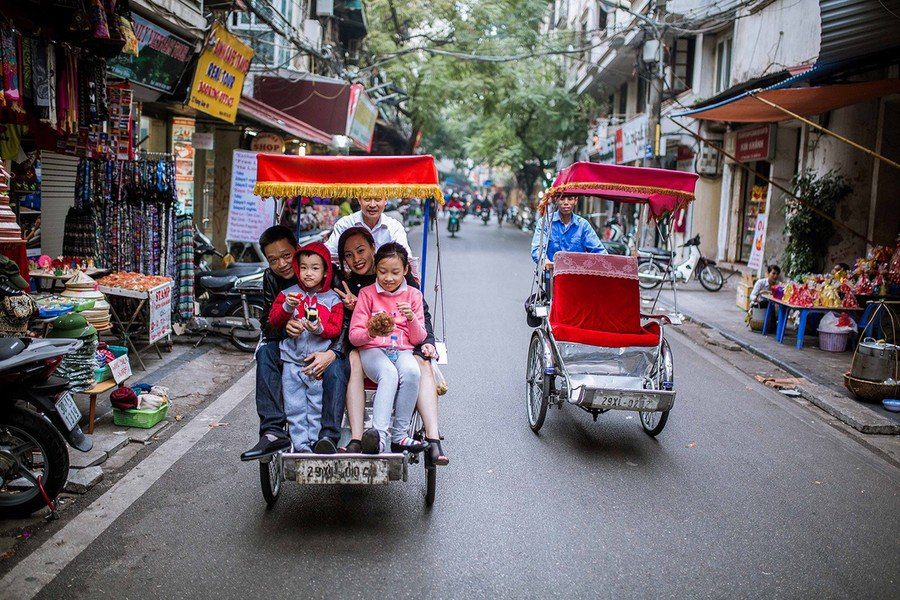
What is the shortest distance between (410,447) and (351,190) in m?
1.69

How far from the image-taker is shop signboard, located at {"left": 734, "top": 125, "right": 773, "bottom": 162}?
15438 mm

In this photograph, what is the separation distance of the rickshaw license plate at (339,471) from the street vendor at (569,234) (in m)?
3.78

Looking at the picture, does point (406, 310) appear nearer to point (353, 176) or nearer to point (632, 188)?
point (353, 176)

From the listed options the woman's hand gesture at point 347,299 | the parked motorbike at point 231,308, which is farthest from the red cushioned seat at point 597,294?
the parked motorbike at point 231,308

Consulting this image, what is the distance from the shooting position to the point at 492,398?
23.7 ft

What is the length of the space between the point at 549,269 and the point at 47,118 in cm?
474

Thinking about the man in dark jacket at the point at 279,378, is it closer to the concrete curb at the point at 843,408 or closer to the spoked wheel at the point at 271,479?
the spoked wheel at the point at 271,479

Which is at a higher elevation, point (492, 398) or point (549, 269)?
point (549, 269)

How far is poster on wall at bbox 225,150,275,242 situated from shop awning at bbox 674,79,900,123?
6693 millimetres

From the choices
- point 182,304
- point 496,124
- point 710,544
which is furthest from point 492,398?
point 496,124

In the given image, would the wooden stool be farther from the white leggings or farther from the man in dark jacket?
the white leggings

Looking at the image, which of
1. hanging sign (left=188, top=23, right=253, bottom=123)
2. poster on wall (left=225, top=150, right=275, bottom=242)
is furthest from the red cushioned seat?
poster on wall (left=225, top=150, right=275, bottom=242)

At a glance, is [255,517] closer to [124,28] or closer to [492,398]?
[492,398]

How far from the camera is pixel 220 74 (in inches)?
456
